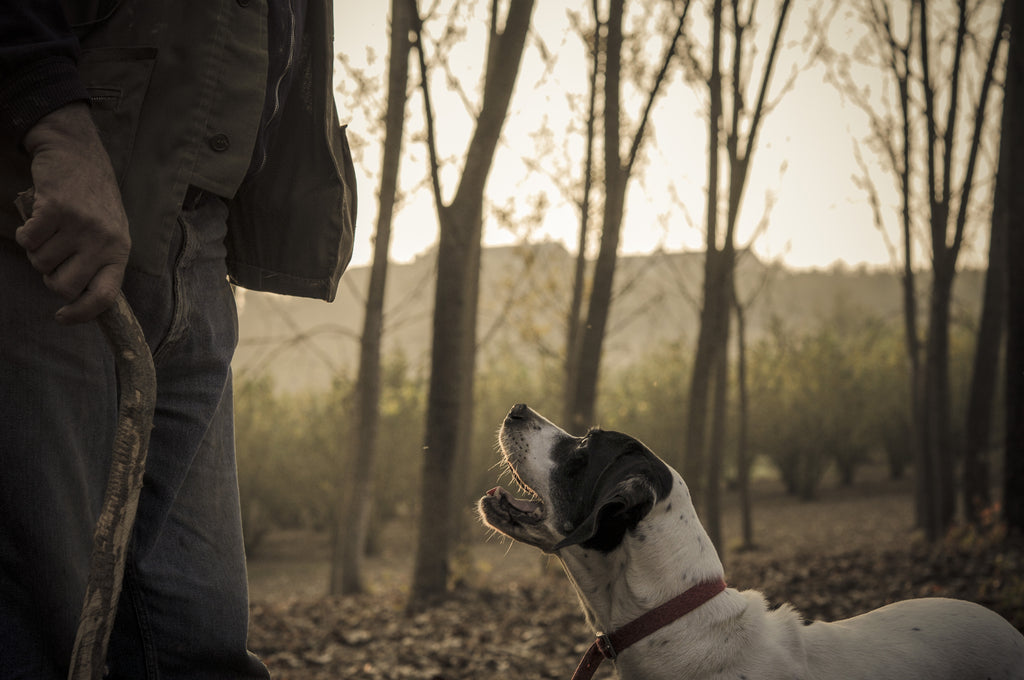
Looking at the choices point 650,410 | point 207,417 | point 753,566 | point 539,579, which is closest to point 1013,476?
point 753,566

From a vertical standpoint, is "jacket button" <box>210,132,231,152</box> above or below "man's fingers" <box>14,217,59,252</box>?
above

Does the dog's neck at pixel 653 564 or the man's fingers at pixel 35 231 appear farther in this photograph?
the dog's neck at pixel 653 564

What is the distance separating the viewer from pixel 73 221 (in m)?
1.26

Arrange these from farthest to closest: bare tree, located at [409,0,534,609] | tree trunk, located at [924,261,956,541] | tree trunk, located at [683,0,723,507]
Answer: tree trunk, located at [924,261,956,541] → tree trunk, located at [683,0,723,507] → bare tree, located at [409,0,534,609]

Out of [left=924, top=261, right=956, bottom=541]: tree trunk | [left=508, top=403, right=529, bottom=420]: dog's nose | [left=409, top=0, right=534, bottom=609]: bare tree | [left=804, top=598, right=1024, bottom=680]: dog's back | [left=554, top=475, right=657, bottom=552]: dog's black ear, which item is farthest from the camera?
[left=924, top=261, right=956, bottom=541]: tree trunk

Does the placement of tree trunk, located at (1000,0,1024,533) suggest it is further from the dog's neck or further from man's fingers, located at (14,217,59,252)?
man's fingers, located at (14,217,59,252)

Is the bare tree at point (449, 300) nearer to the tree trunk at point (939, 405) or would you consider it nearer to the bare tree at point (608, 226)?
the bare tree at point (608, 226)

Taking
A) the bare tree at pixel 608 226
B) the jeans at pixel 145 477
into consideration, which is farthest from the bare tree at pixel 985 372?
the jeans at pixel 145 477

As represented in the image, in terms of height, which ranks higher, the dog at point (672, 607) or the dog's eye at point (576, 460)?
the dog's eye at point (576, 460)

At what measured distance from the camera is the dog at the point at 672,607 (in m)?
2.31

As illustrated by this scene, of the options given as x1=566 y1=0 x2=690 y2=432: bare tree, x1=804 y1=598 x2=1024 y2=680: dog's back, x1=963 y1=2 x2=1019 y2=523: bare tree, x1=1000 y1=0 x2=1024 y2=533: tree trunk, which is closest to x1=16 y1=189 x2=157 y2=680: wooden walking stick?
x1=804 y1=598 x2=1024 y2=680: dog's back

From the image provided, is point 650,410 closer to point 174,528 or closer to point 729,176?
point 729,176

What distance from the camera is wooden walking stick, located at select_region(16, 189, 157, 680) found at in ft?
4.20

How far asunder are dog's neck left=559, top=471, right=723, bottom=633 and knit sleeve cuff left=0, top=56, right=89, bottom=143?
6.03 feet
